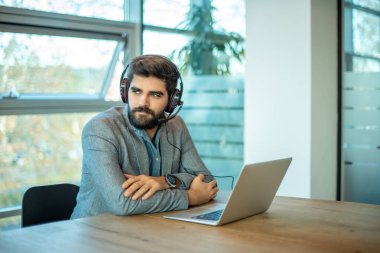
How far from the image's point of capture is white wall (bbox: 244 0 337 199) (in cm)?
383

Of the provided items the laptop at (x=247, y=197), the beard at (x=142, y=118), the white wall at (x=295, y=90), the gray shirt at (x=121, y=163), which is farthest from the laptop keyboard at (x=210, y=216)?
the white wall at (x=295, y=90)

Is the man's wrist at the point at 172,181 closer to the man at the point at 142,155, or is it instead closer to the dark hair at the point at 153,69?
the man at the point at 142,155

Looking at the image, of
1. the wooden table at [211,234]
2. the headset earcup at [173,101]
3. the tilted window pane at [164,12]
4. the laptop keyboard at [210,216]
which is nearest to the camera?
the wooden table at [211,234]

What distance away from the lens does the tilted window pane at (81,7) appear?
3.81m

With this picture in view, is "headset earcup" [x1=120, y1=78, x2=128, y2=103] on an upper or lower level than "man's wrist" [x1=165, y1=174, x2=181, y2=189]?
upper

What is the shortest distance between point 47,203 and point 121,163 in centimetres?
39

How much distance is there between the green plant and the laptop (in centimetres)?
239

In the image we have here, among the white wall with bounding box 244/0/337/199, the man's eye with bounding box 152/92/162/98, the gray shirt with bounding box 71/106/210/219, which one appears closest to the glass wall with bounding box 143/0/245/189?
the white wall with bounding box 244/0/337/199

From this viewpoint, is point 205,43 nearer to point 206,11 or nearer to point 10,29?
point 206,11

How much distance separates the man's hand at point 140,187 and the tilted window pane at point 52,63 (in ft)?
6.37

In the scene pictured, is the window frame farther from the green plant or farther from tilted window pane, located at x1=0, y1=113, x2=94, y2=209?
the green plant

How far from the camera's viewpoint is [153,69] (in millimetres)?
2479

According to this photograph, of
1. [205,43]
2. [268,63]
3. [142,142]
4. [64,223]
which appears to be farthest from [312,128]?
[64,223]

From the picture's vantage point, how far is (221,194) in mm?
2664
